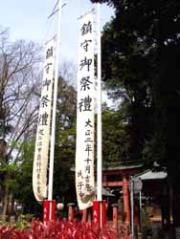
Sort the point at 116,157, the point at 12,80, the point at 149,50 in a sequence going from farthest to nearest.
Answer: the point at 12,80
the point at 116,157
the point at 149,50

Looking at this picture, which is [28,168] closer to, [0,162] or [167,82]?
[0,162]

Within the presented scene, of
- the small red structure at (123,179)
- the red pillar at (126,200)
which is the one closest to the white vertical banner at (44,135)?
the small red structure at (123,179)

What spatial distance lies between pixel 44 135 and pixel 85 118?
7.89 ft

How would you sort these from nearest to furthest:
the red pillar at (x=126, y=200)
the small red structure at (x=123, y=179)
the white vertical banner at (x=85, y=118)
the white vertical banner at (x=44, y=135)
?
1. the white vertical banner at (x=85, y=118)
2. the white vertical banner at (x=44, y=135)
3. the red pillar at (x=126, y=200)
4. the small red structure at (x=123, y=179)

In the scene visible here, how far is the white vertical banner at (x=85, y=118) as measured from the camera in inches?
427

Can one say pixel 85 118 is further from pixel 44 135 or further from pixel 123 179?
pixel 123 179

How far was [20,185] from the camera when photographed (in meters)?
31.8

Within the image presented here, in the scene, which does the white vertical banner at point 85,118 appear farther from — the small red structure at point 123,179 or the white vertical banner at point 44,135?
the small red structure at point 123,179

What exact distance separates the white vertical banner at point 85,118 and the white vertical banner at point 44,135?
2.05 m

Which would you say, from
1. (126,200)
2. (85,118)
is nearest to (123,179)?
(126,200)

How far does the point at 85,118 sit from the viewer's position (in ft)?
37.0

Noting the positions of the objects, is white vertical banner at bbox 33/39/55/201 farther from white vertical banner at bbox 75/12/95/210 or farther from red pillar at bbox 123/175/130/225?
red pillar at bbox 123/175/130/225

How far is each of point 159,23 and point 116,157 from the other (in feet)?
50.6

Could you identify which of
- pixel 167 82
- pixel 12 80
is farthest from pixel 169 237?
pixel 12 80
